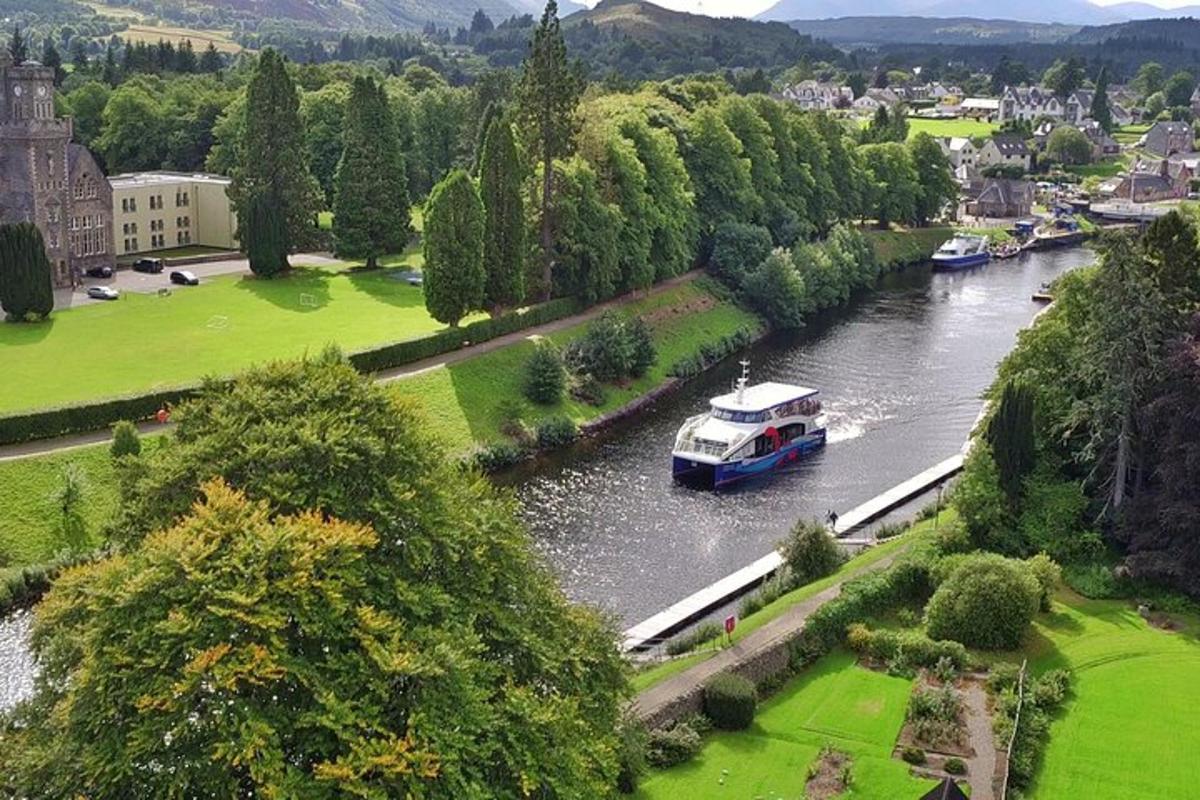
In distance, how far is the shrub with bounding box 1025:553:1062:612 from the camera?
42.0 meters

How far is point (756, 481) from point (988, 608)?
23294 mm

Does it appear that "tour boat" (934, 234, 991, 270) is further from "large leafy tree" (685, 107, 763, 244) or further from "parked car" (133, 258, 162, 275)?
"parked car" (133, 258, 162, 275)

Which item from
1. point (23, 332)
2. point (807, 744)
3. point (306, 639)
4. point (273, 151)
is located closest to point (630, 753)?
point (807, 744)

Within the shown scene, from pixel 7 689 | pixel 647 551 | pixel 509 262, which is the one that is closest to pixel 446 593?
pixel 7 689

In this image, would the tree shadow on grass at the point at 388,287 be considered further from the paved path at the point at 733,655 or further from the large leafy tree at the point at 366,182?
the paved path at the point at 733,655

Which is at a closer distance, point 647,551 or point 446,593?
point 446,593

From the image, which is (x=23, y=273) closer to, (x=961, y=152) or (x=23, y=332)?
(x=23, y=332)

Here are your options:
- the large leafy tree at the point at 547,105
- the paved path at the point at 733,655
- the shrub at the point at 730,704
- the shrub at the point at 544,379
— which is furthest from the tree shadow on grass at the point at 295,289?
the shrub at the point at 730,704

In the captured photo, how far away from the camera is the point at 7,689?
39000 mm

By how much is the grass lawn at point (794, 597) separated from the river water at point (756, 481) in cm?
379

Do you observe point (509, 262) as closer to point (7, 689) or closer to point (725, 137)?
point (725, 137)

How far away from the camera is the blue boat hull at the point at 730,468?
60.4 m

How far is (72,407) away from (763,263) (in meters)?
54.9

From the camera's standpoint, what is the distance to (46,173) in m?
83.2
